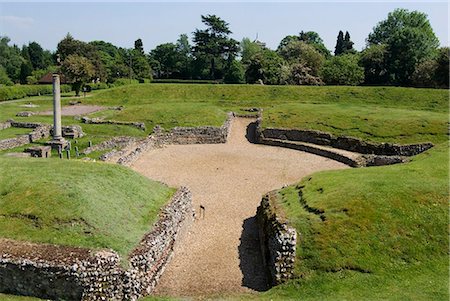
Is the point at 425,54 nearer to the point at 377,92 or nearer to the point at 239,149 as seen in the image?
the point at 377,92

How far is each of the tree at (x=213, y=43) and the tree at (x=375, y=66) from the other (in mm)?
27728

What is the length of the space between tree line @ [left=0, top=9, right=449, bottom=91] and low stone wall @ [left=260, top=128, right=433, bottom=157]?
3118cm

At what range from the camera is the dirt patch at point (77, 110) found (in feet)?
167

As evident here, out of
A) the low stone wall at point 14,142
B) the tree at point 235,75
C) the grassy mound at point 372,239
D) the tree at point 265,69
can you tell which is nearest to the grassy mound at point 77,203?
the grassy mound at point 372,239

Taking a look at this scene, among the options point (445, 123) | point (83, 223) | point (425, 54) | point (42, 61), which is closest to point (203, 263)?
point (83, 223)

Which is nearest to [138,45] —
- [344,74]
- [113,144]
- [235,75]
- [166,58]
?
[166,58]

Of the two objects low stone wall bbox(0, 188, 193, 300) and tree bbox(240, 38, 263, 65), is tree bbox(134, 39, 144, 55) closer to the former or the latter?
tree bbox(240, 38, 263, 65)

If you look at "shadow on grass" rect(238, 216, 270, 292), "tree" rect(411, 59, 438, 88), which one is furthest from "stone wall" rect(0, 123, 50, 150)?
"tree" rect(411, 59, 438, 88)

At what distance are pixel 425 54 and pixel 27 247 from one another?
237 ft

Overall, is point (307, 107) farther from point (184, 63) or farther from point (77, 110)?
point (184, 63)

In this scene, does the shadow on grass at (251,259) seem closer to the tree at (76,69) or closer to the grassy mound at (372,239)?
the grassy mound at (372,239)

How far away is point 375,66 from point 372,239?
219 ft

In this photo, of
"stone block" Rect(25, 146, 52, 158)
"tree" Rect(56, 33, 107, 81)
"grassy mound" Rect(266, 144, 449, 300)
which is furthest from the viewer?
"tree" Rect(56, 33, 107, 81)

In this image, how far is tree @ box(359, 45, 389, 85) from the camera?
7538 cm
